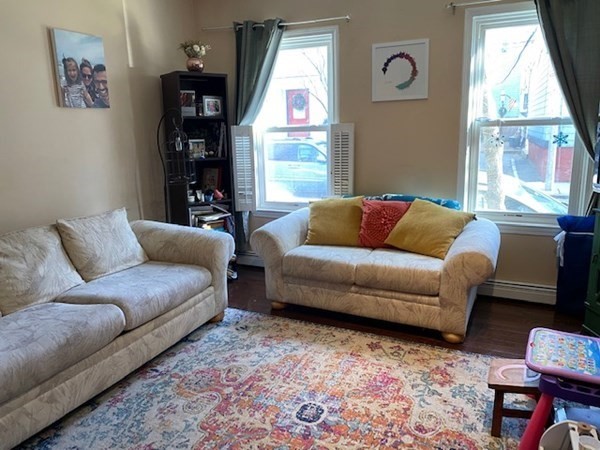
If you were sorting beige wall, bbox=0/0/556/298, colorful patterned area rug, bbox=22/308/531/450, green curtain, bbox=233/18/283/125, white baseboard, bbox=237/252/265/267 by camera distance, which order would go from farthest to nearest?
1. white baseboard, bbox=237/252/265/267
2. green curtain, bbox=233/18/283/125
3. beige wall, bbox=0/0/556/298
4. colorful patterned area rug, bbox=22/308/531/450

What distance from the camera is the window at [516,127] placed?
3129mm

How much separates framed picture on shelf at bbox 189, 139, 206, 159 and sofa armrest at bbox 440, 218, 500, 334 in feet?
7.56

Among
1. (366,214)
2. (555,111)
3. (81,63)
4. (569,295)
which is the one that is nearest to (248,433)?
(366,214)

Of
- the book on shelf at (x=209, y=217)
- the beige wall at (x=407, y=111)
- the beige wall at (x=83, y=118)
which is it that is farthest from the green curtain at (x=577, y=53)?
the beige wall at (x=83, y=118)

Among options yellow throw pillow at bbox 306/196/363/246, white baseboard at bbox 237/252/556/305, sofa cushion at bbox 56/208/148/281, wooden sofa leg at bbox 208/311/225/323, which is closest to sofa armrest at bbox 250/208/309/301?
yellow throw pillow at bbox 306/196/363/246

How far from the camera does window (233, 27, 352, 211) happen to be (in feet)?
12.4

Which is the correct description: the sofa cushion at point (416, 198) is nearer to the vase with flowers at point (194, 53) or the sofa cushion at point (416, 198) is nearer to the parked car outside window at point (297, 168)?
the parked car outside window at point (297, 168)

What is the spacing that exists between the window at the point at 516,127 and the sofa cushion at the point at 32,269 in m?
2.89

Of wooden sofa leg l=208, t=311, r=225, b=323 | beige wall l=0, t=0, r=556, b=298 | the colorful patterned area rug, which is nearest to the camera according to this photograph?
the colorful patterned area rug

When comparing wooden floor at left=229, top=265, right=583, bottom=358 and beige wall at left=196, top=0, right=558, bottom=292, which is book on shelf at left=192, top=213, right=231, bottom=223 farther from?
beige wall at left=196, top=0, right=558, bottom=292

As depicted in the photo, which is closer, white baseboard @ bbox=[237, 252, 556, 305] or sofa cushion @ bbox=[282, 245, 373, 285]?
sofa cushion @ bbox=[282, 245, 373, 285]

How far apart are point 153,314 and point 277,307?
3.46 feet

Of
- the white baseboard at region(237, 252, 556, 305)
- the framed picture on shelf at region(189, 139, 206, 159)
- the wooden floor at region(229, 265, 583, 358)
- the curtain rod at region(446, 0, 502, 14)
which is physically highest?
the curtain rod at region(446, 0, 502, 14)

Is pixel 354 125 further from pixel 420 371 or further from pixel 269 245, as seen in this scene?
pixel 420 371
